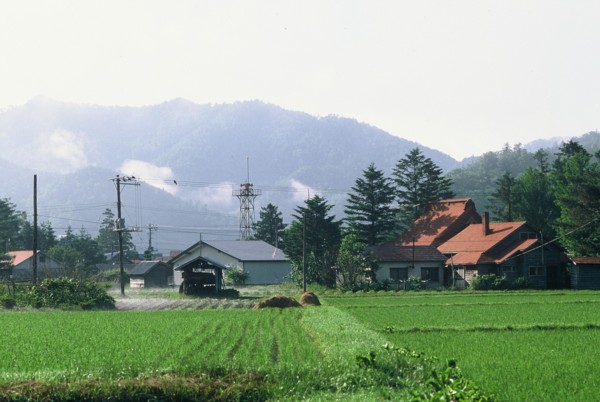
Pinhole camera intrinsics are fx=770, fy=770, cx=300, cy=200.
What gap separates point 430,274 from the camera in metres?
64.6

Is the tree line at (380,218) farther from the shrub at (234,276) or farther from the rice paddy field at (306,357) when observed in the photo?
the rice paddy field at (306,357)

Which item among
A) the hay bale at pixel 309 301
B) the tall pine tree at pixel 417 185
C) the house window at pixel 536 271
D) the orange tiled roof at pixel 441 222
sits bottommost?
the hay bale at pixel 309 301

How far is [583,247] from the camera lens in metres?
67.2

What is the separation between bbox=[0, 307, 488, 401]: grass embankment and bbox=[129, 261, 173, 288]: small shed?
61900mm

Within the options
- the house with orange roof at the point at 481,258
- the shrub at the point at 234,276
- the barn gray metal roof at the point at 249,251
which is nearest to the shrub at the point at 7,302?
the house with orange roof at the point at 481,258

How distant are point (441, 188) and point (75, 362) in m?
76.9

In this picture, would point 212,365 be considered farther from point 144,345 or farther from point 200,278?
point 200,278

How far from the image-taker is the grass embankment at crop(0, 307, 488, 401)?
49.5 feet

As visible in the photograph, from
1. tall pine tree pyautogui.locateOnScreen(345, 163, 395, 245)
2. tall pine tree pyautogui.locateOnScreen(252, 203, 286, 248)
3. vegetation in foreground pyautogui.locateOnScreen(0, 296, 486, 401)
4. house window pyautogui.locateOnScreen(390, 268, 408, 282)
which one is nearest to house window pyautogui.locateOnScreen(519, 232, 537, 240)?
house window pyautogui.locateOnScreen(390, 268, 408, 282)

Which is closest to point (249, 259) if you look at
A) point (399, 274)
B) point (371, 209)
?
point (371, 209)

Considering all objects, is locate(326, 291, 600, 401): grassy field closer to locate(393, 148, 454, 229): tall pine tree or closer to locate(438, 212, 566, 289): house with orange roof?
locate(438, 212, 566, 289): house with orange roof

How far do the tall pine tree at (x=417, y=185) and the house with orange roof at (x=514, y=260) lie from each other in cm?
2782

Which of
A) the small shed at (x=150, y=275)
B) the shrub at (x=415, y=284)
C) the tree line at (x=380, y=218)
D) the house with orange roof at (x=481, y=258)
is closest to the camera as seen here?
the shrub at (x=415, y=284)

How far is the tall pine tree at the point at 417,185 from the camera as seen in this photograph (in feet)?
301
